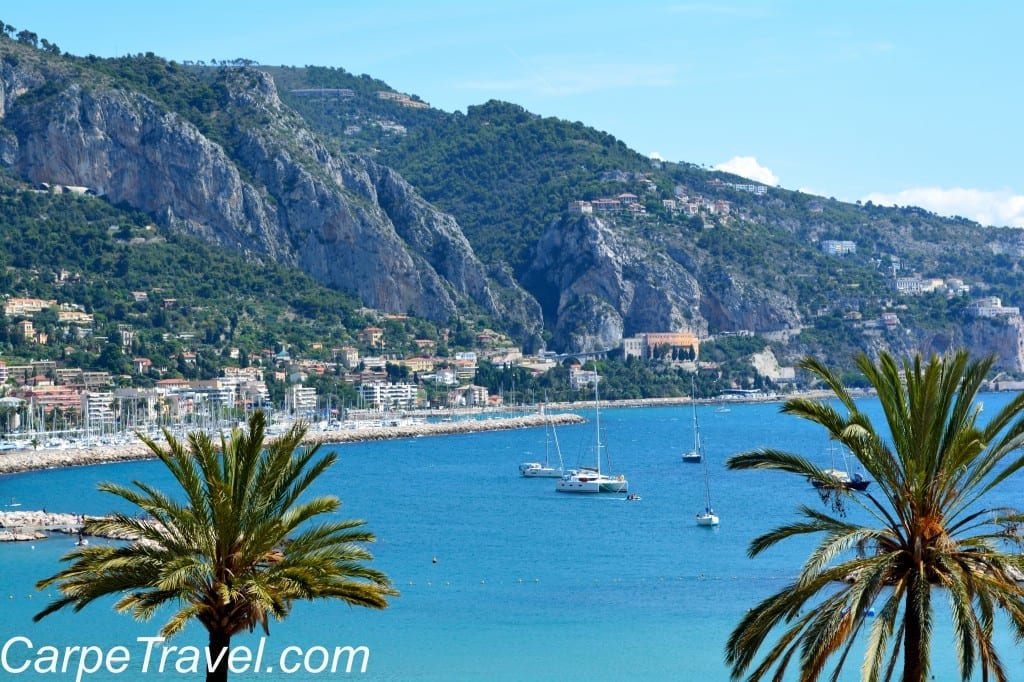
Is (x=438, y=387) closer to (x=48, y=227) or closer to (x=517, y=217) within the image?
(x=48, y=227)

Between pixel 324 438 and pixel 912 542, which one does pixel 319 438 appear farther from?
pixel 912 542

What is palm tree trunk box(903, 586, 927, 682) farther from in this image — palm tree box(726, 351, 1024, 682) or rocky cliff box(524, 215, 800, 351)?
rocky cliff box(524, 215, 800, 351)

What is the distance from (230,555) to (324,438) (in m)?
86.5

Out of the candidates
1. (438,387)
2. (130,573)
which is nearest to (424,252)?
(438,387)

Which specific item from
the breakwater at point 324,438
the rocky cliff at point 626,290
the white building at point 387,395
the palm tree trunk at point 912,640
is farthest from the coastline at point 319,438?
the palm tree trunk at point 912,640

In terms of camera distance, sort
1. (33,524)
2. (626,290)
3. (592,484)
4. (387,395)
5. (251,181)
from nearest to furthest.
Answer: (33,524) → (592,484) → (387,395) → (251,181) → (626,290)

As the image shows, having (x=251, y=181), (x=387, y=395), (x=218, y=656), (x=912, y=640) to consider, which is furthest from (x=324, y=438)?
(x=912, y=640)

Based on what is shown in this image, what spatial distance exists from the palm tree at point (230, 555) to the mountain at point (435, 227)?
123 meters

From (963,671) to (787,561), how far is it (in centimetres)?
3081

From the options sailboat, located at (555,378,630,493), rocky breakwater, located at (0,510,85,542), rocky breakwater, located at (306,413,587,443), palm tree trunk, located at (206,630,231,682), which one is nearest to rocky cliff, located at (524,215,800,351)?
rocky breakwater, located at (306,413,587,443)

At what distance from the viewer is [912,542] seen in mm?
13102

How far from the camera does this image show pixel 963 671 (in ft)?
41.8

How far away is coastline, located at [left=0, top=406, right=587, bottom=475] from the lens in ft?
270

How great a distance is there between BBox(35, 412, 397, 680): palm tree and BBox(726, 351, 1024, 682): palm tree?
12.3 feet
